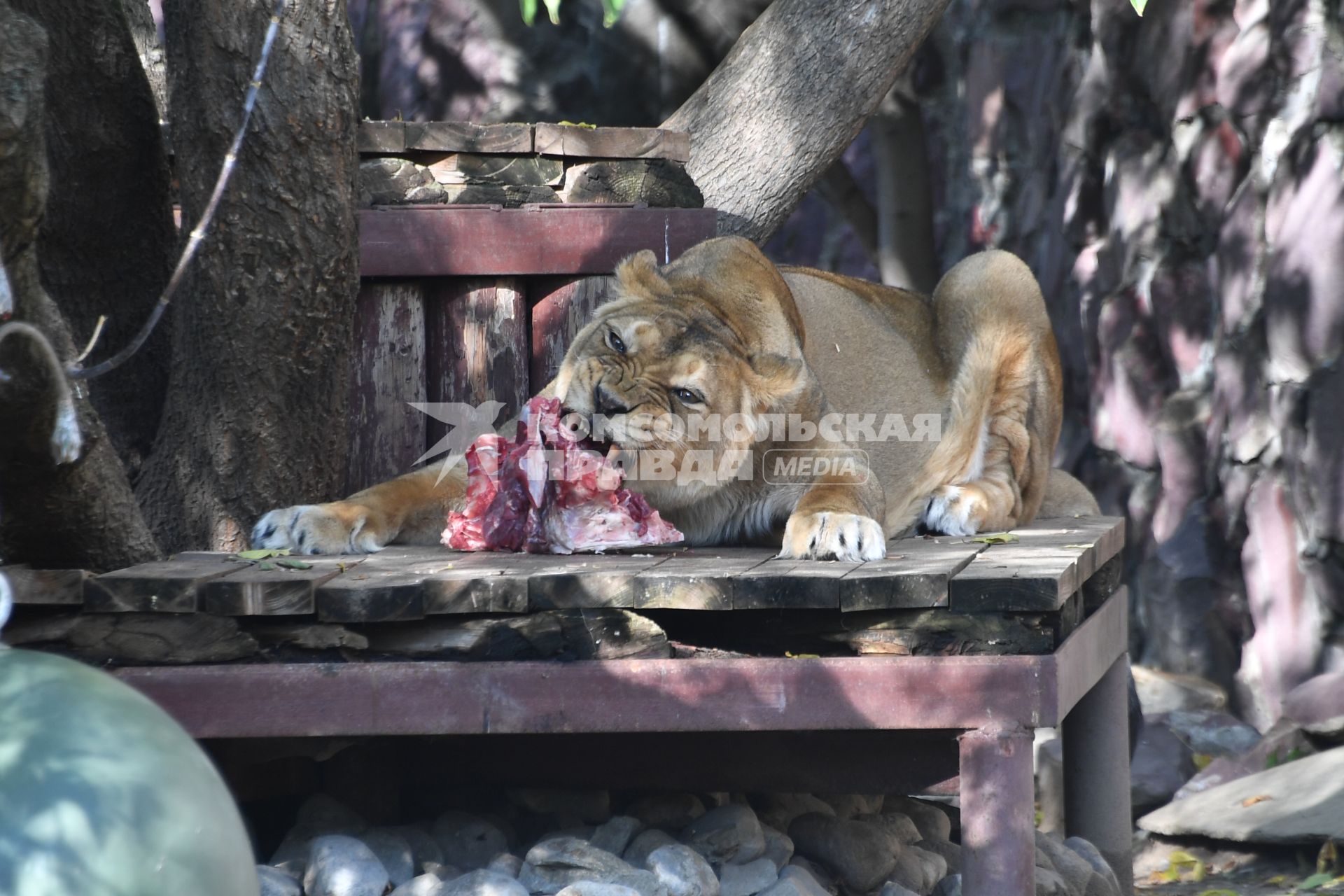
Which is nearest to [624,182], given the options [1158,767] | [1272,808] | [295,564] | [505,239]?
[505,239]

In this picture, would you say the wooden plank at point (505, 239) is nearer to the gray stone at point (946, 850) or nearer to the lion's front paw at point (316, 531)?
the lion's front paw at point (316, 531)

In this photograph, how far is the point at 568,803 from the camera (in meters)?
3.70

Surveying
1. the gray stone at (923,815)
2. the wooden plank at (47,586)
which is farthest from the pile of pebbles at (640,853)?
the wooden plank at (47,586)

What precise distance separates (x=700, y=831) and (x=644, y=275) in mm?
1449

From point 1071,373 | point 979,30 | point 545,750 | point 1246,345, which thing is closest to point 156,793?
point 545,750

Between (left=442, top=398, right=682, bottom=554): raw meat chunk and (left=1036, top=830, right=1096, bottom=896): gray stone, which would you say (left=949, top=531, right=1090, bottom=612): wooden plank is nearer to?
(left=442, top=398, right=682, bottom=554): raw meat chunk

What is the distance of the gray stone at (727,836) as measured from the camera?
3477mm

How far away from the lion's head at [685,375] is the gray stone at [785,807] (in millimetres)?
855

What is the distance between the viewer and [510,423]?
4.11 meters

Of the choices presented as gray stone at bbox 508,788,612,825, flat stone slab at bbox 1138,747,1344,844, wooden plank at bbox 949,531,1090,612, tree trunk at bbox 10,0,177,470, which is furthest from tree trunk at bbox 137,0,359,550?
flat stone slab at bbox 1138,747,1344,844

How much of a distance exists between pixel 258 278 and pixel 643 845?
173cm

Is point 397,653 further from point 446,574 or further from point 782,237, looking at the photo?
point 782,237

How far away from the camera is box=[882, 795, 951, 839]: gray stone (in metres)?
4.20

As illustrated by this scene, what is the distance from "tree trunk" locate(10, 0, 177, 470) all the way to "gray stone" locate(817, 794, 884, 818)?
7.25 feet
